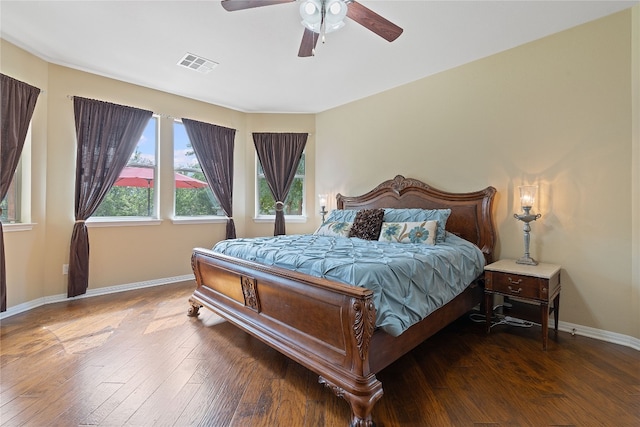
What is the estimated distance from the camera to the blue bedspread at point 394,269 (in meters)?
1.73

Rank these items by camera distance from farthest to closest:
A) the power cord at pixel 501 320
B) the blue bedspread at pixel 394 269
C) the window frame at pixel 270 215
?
1. the window frame at pixel 270 215
2. the power cord at pixel 501 320
3. the blue bedspread at pixel 394 269

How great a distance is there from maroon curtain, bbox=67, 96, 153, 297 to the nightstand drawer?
177 inches

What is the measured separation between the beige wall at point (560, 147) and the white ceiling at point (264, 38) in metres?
0.25

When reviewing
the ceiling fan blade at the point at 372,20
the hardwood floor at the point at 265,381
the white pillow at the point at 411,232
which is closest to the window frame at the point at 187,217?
the hardwood floor at the point at 265,381

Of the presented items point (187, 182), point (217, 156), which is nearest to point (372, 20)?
point (217, 156)

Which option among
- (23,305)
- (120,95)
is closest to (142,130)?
(120,95)

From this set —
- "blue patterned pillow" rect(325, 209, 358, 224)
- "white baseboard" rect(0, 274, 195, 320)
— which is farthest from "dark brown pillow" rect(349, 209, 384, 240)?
"white baseboard" rect(0, 274, 195, 320)

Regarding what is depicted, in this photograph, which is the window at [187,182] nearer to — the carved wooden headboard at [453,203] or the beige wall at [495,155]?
the beige wall at [495,155]

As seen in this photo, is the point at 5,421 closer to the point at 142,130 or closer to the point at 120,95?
the point at 142,130

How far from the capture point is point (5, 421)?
1.55 meters

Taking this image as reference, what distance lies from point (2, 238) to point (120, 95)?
214 centimetres

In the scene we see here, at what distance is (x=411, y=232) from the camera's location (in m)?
3.03

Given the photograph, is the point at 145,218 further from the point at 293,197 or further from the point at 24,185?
the point at 293,197

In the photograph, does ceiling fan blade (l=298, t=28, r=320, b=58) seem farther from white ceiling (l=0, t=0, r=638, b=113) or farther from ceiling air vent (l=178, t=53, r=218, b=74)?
ceiling air vent (l=178, t=53, r=218, b=74)
